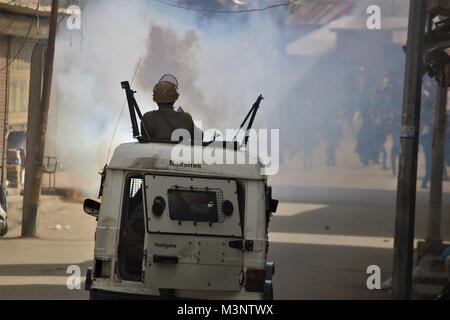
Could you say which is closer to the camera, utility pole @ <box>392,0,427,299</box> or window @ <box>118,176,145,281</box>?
window @ <box>118,176,145,281</box>

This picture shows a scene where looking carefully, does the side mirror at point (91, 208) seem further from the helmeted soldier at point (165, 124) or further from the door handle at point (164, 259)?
the door handle at point (164, 259)

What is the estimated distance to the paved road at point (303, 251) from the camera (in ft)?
37.0

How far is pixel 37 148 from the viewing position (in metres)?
15.9

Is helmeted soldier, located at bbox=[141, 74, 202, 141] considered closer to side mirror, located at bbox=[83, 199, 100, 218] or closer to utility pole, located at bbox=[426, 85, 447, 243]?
side mirror, located at bbox=[83, 199, 100, 218]

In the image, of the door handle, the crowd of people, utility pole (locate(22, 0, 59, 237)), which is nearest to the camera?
the door handle

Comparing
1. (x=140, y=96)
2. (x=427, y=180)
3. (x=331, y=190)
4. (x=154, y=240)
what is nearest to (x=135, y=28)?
(x=140, y=96)

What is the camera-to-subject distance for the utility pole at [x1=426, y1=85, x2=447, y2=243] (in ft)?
46.1

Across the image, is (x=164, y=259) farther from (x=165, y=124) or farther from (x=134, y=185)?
(x=165, y=124)

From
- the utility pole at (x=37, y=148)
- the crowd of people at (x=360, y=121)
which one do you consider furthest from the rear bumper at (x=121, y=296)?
the crowd of people at (x=360, y=121)

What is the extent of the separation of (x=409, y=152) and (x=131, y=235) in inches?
160

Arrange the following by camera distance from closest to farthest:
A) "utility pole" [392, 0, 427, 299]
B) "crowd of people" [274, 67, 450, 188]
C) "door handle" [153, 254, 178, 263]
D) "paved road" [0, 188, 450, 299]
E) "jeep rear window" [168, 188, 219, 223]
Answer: "door handle" [153, 254, 178, 263] < "jeep rear window" [168, 188, 219, 223] < "utility pole" [392, 0, 427, 299] < "paved road" [0, 188, 450, 299] < "crowd of people" [274, 67, 450, 188]

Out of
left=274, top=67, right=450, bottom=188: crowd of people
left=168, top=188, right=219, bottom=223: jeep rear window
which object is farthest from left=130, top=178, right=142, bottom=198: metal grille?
left=274, top=67, right=450, bottom=188: crowd of people

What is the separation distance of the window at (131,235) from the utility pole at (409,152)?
154 inches

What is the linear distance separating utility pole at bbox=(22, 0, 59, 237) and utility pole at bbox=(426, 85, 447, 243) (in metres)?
5.52
